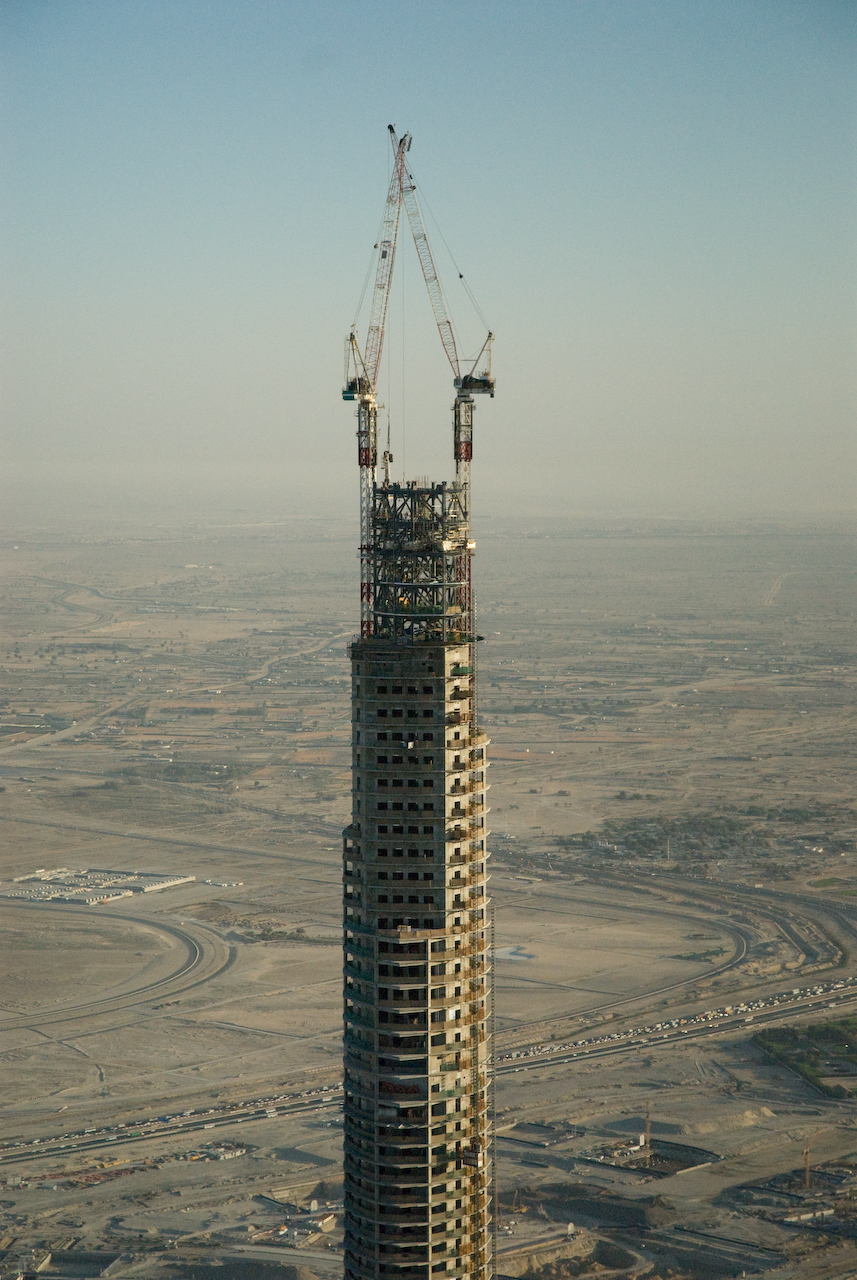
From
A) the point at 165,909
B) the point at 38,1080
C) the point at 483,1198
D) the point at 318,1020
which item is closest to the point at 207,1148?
the point at 38,1080

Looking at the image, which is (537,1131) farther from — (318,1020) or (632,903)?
(632,903)

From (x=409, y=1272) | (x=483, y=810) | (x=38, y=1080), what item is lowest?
(x=38, y=1080)

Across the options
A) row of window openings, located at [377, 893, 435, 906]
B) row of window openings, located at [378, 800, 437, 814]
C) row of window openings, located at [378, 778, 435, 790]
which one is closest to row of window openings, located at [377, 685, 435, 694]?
row of window openings, located at [378, 778, 435, 790]

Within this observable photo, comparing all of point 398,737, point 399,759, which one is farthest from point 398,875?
point 398,737

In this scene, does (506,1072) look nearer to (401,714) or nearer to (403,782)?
(403,782)

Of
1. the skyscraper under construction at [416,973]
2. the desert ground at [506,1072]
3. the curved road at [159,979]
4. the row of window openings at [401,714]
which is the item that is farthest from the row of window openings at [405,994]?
the curved road at [159,979]
